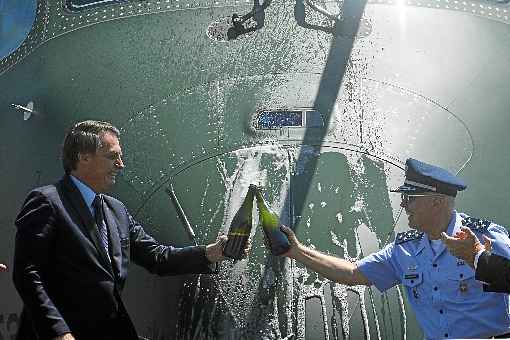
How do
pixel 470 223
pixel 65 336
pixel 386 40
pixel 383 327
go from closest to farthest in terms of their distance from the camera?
1. pixel 65 336
2. pixel 383 327
3. pixel 470 223
4. pixel 386 40

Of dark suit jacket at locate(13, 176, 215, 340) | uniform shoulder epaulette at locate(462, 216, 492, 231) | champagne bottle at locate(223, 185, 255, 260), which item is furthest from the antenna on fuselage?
uniform shoulder epaulette at locate(462, 216, 492, 231)

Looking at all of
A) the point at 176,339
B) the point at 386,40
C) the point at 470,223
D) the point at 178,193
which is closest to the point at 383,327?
the point at 470,223

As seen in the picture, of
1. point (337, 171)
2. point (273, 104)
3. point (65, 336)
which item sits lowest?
point (65, 336)

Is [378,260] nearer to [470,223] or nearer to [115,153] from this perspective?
[470,223]

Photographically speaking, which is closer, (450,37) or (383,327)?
(383,327)

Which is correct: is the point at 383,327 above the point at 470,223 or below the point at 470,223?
below

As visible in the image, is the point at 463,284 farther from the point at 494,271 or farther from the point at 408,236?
the point at 494,271

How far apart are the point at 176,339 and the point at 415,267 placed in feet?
3.30

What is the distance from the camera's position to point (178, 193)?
348cm

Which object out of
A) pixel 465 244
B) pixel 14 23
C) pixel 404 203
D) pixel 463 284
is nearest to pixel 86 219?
pixel 404 203

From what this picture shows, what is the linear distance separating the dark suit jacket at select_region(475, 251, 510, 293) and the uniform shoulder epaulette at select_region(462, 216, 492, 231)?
385mm

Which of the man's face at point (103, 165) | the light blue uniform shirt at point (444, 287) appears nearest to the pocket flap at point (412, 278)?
the light blue uniform shirt at point (444, 287)

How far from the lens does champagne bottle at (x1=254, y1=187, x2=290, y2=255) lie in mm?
3209

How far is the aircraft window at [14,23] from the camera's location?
443cm
